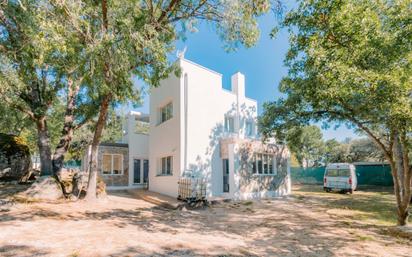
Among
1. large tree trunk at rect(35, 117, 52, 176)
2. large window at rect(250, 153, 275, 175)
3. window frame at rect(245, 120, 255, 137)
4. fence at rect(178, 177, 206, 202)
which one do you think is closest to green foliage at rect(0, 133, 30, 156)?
large tree trunk at rect(35, 117, 52, 176)

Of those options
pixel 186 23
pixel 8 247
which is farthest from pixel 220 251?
pixel 186 23

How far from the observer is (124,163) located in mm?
20359

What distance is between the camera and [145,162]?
2100 centimetres

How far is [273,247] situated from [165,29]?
774 centimetres

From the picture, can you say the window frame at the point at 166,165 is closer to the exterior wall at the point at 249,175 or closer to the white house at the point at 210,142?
the white house at the point at 210,142

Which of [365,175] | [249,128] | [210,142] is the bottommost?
[365,175]

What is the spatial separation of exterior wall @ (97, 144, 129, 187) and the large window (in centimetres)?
1005

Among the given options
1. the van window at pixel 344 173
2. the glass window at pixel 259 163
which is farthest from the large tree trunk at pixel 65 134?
the van window at pixel 344 173

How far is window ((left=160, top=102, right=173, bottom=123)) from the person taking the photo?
16141mm

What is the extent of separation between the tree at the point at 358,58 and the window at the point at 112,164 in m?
15.5

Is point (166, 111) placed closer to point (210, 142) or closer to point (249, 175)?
point (210, 142)

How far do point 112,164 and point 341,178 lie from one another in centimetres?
1784

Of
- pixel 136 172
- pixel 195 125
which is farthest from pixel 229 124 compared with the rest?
pixel 136 172

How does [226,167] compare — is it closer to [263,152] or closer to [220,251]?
[263,152]
